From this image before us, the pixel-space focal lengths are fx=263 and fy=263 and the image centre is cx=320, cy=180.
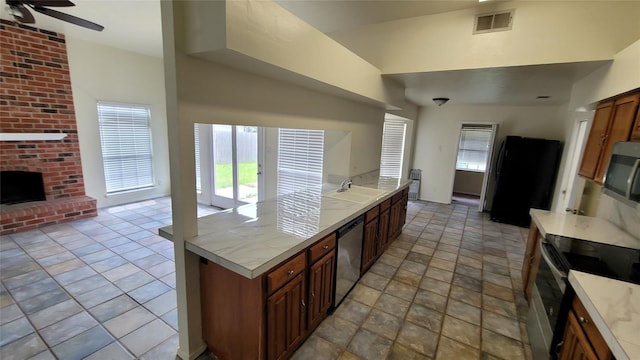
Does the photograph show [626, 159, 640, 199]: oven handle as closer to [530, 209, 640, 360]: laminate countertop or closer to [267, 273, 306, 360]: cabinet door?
[530, 209, 640, 360]: laminate countertop

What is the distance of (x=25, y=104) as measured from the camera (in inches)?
156

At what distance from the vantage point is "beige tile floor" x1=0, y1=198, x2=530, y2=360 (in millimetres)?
2061

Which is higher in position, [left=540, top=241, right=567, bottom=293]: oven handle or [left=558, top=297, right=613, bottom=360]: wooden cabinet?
[left=540, top=241, right=567, bottom=293]: oven handle

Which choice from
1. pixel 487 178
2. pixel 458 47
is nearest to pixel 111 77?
pixel 458 47

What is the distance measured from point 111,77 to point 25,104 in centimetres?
130

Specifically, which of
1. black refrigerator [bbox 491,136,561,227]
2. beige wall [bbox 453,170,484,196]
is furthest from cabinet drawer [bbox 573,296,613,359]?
beige wall [bbox 453,170,484,196]

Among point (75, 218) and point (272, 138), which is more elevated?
point (272, 138)

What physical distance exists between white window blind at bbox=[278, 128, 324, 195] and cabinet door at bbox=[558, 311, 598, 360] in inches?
119

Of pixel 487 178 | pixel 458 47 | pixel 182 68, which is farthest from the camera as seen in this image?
pixel 487 178

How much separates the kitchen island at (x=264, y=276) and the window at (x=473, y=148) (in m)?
6.50

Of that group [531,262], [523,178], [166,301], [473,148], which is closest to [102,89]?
[166,301]

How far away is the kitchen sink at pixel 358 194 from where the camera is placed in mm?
3047

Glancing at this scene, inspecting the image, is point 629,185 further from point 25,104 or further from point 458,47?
point 25,104

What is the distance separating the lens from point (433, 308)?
2.61 metres
